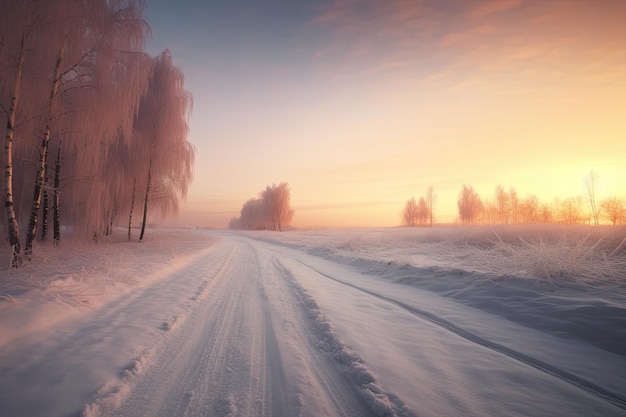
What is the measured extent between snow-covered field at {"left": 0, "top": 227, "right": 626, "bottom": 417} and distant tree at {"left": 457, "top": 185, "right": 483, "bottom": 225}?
175 ft

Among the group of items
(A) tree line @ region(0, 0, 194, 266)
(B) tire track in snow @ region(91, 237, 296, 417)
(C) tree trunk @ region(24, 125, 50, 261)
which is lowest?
(B) tire track in snow @ region(91, 237, 296, 417)

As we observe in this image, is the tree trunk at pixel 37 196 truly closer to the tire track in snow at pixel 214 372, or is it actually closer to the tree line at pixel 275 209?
the tire track in snow at pixel 214 372

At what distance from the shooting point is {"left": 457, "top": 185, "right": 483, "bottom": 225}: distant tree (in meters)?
51.7

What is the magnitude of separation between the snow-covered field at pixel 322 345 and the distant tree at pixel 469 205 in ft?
175

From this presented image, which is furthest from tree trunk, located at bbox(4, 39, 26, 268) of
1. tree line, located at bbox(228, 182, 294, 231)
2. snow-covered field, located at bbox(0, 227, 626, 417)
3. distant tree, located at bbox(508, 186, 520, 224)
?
distant tree, located at bbox(508, 186, 520, 224)

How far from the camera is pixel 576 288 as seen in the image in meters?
4.28

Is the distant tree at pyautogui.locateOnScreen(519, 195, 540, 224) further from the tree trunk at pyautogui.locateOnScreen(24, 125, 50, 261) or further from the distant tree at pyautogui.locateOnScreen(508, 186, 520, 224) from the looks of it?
the tree trunk at pyautogui.locateOnScreen(24, 125, 50, 261)

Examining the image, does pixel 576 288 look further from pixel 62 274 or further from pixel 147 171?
pixel 147 171

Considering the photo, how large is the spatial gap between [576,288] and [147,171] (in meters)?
18.7

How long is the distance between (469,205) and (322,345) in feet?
193

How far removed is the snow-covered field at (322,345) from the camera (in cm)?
207

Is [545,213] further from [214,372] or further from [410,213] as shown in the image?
[214,372]

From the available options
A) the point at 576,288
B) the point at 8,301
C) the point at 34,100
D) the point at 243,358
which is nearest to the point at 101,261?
the point at 8,301

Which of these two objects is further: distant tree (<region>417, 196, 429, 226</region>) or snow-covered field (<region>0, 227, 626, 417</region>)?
distant tree (<region>417, 196, 429, 226</region>)
